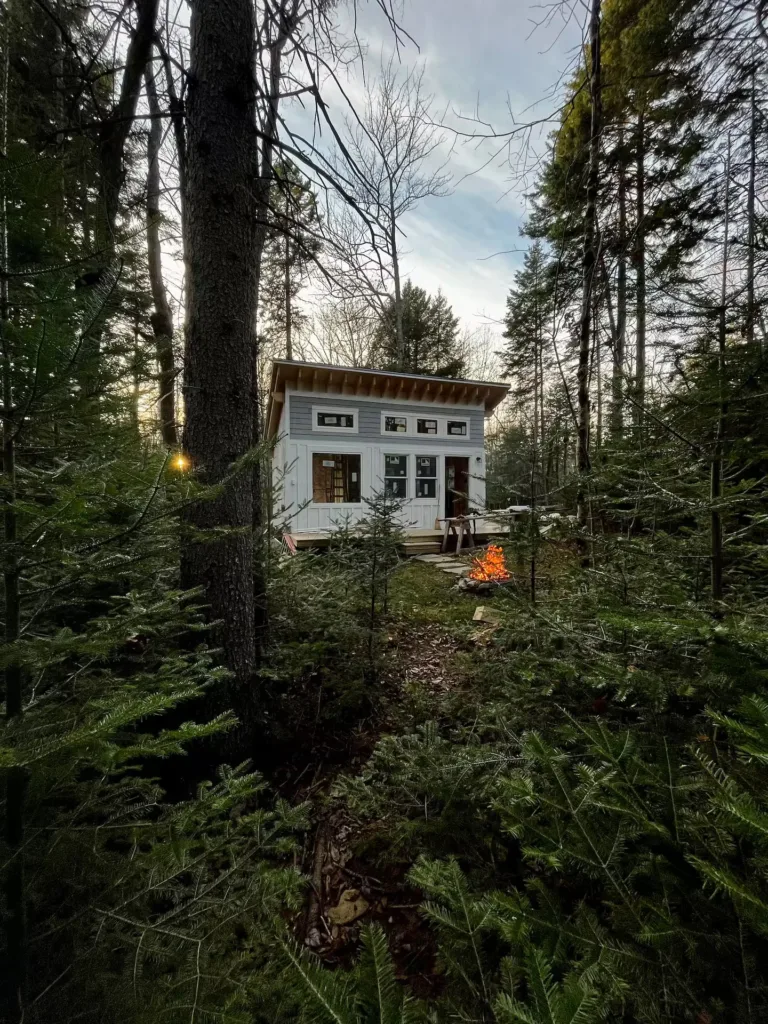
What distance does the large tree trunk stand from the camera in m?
2.30

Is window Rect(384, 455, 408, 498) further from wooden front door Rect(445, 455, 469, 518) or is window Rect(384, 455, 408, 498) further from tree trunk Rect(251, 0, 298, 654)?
tree trunk Rect(251, 0, 298, 654)

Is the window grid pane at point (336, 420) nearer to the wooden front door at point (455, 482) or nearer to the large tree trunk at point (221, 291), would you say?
the wooden front door at point (455, 482)

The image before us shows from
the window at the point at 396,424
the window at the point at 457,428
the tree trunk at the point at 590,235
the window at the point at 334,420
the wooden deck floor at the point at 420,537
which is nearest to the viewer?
the tree trunk at the point at 590,235

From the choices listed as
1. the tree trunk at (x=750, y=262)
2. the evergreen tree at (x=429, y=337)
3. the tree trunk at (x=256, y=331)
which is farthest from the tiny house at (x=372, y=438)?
the tree trunk at (x=750, y=262)

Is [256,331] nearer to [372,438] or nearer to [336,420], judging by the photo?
A: [336,420]

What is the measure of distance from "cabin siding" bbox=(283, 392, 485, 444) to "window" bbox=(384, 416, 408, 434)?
0.11 meters

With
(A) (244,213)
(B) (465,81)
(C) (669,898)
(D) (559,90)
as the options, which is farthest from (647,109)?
(C) (669,898)

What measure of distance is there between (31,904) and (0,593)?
0.77m

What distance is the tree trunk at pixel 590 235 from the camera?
305 cm

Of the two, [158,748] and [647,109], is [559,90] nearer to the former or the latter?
[647,109]

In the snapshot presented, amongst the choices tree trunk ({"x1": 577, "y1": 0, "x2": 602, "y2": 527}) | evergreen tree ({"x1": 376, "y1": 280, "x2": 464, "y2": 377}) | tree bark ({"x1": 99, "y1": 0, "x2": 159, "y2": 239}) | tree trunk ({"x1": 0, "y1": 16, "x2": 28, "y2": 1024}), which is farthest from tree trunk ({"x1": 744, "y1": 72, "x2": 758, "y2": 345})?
evergreen tree ({"x1": 376, "y1": 280, "x2": 464, "y2": 377})

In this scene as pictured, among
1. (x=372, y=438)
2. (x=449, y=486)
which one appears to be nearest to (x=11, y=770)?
(x=372, y=438)

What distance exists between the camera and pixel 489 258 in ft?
10.5

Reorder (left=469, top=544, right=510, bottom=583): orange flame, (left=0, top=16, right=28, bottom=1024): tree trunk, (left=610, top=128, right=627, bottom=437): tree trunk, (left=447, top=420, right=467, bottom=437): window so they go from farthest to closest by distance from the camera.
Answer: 1. (left=447, top=420, right=467, bottom=437): window
2. (left=469, top=544, right=510, bottom=583): orange flame
3. (left=610, top=128, right=627, bottom=437): tree trunk
4. (left=0, top=16, right=28, bottom=1024): tree trunk
